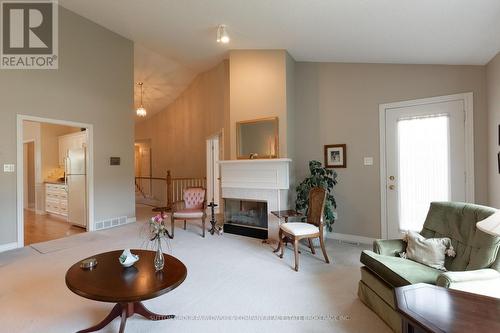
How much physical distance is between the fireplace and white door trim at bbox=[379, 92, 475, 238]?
6.16ft

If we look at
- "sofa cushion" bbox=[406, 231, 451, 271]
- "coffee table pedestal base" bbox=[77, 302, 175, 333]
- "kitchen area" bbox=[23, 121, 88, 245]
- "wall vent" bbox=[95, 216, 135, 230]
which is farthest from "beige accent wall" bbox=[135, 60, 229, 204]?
"sofa cushion" bbox=[406, 231, 451, 271]

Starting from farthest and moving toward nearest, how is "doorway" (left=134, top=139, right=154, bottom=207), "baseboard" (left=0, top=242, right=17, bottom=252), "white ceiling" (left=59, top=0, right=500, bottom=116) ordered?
"doorway" (left=134, top=139, right=154, bottom=207), "baseboard" (left=0, top=242, right=17, bottom=252), "white ceiling" (left=59, top=0, right=500, bottom=116)

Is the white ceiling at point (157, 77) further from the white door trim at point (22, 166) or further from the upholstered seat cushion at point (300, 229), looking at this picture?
the upholstered seat cushion at point (300, 229)

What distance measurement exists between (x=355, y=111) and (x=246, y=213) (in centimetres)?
260

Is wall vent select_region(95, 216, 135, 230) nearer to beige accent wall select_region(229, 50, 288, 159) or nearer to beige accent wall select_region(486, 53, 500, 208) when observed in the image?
beige accent wall select_region(229, 50, 288, 159)

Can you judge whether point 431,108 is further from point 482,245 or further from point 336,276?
point 336,276

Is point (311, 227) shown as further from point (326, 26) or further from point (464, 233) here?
point (326, 26)

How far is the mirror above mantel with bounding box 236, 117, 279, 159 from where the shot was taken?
173 inches

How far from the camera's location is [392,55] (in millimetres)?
3559

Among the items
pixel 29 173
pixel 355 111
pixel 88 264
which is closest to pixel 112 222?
pixel 88 264

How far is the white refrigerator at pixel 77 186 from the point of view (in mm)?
5094

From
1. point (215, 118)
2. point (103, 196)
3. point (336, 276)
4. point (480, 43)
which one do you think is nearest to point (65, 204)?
→ point (103, 196)

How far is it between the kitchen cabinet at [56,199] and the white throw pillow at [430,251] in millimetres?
6724

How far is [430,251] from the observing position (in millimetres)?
2168
